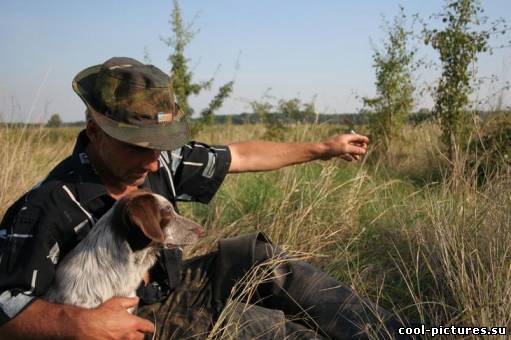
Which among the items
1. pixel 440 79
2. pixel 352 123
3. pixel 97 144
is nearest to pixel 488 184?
pixel 97 144

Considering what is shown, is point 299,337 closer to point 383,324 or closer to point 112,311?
point 383,324

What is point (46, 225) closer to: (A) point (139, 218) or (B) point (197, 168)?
(A) point (139, 218)

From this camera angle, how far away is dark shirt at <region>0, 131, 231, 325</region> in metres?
2.46

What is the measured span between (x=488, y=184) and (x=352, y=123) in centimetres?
713

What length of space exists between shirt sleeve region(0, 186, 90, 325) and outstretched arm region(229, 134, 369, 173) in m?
1.39

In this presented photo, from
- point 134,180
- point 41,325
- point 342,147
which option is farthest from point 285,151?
point 41,325

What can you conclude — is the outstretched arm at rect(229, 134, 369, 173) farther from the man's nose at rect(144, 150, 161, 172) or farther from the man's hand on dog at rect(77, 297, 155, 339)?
the man's hand on dog at rect(77, 297, 155, 339)

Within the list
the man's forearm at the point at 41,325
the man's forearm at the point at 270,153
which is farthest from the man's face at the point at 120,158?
the man's forearm at the point at 270,153

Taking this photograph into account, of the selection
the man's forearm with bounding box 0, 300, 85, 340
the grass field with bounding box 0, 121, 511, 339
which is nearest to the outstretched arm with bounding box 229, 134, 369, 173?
the grass field with bounding box 0, 121, 511, 339

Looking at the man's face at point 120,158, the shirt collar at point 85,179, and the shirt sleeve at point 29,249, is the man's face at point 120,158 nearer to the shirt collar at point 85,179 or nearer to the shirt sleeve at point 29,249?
the shirt collar at point 85,179

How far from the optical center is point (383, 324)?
2729 millimetres

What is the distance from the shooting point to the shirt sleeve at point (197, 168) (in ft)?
11.2

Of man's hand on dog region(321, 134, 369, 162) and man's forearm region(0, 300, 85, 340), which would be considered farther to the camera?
man's hand on dog region(321, 134, 369, 162)

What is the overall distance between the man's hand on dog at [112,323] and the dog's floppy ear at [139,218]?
12.3 inches
